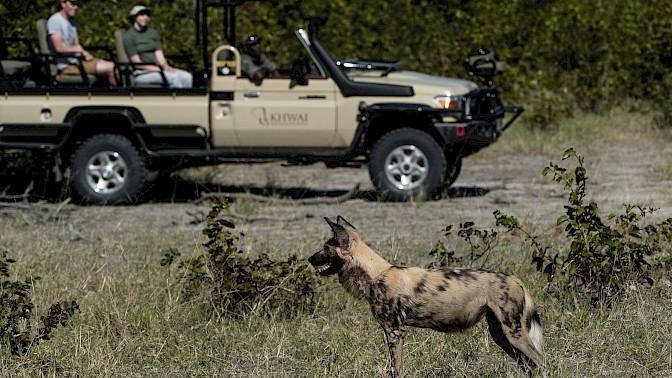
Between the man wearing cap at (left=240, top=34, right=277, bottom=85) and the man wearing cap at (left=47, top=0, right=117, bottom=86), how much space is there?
115cm

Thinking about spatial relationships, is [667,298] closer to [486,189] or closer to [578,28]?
[486,189]

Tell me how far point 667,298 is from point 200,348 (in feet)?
7.89

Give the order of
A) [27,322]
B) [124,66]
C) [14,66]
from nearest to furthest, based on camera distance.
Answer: [27,322] < [14,66] < [124,66]

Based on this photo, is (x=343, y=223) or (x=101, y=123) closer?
(x=343, y=223)

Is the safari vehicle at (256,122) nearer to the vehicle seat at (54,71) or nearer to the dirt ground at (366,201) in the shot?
the vehicle seat at (54,71)

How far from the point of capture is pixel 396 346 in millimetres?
4957

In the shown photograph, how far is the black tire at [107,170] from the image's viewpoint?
415 inches

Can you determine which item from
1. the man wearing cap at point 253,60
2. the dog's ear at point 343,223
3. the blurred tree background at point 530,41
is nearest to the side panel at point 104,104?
the man wearing cap at point 253,60

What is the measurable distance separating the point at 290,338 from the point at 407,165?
479 cm

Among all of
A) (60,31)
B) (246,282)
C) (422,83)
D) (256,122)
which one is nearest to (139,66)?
(60,31)

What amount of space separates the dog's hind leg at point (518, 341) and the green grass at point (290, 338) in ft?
0.20

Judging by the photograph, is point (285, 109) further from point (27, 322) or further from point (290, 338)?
point (27, 322)

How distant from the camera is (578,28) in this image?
15.7 meters

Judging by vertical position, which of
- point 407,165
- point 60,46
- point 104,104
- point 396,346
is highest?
point 60,46
